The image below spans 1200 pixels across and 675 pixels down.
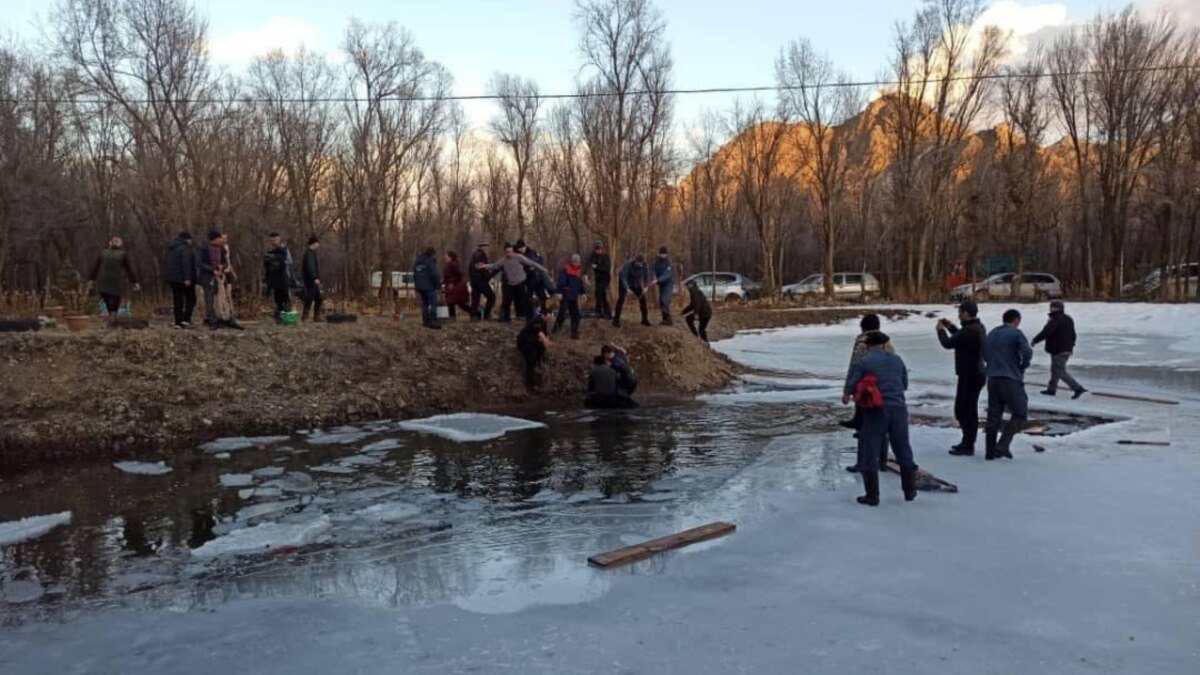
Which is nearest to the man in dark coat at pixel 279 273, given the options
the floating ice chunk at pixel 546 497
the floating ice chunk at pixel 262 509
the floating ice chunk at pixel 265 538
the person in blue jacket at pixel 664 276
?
the person in blue jacket at pixel 664 276

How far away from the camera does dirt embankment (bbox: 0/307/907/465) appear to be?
11.5 meters

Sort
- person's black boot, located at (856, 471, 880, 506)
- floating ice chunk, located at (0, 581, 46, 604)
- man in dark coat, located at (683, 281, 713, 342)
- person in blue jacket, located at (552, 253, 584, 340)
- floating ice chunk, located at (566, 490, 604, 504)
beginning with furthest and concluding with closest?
man in dark coat, located at (683, 281, 713, 342) < person in blue jacket, located at (552, 253, 584, 340) < floating ice chunk, located at (566, 490, 604, 504) < person's black boot, located at (856, 471, 880, 506) < floating ice chunk, located at (0, 581, 46, 604)

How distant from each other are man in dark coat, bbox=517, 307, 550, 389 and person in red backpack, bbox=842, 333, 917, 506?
8406 millimetres

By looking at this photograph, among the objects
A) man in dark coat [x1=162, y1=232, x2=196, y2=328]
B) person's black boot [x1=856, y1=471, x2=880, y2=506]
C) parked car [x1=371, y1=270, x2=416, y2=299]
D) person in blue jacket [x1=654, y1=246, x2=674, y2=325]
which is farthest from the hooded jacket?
parked car [x1=371, y1=270, x2=416, y2=299]

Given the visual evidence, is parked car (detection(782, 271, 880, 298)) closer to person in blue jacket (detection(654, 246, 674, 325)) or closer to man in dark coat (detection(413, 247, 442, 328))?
person in blue jacket (detection(654, 246, 674, 325))

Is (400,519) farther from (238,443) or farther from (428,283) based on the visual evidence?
(428,283)

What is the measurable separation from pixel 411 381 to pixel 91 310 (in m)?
10.4

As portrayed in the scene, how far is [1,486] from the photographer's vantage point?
9469 mm

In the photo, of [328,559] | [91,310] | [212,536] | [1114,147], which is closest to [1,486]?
[212,536]

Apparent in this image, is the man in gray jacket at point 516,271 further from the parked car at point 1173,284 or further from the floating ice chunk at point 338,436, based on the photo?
the parked car at point 1173,284

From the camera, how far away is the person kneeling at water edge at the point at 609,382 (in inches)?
560

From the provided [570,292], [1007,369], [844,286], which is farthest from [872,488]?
[844,286]

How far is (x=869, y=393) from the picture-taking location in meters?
7.47

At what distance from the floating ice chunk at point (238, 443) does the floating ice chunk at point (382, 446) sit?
1503 millimetres
